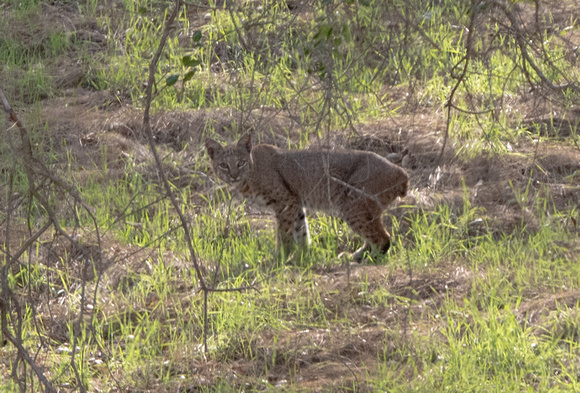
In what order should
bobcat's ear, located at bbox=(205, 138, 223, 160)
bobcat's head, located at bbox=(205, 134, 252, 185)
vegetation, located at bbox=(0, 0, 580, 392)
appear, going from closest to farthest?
vegetation, located at bbox=(0, 0, 580, 392) → bobcat's head, located at bbox=(205, 134, 252, 185) → bobcat's ear, located at bbox=(205, 138, 223, 160)

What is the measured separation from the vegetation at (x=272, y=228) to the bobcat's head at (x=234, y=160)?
246mm

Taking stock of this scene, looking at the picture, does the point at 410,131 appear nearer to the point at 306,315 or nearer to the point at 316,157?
the point at 316,157

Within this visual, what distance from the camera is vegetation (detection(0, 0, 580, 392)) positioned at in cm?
358

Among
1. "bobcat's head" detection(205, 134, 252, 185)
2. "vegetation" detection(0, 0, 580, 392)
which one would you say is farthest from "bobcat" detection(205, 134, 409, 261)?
"vegetation" detection(0, 0, 580, 392)

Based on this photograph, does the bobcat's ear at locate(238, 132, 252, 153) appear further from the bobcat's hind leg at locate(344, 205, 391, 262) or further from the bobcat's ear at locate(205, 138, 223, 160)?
the bobcat's hind leg at locate(344, 205, 391, 262)

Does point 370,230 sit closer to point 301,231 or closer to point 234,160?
point 301,231

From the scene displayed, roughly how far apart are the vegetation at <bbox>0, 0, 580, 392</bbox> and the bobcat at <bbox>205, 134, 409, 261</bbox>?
0.21m

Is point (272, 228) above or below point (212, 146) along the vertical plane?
below

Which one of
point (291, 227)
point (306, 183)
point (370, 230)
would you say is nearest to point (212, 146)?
point (306, 183)

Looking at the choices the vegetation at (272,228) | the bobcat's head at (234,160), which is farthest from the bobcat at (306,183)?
the vegetation at (272,228)

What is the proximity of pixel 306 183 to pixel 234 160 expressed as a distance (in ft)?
1.95

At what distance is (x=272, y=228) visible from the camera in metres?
6.41

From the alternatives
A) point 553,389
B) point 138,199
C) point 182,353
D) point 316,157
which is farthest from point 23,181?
point 553,389

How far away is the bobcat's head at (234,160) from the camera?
20.6ft
